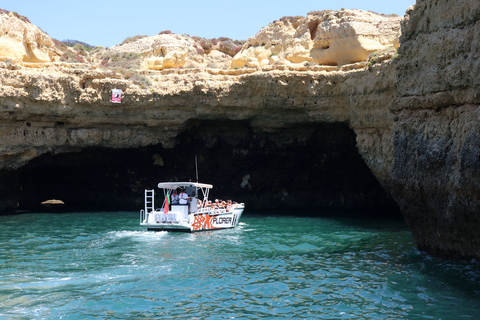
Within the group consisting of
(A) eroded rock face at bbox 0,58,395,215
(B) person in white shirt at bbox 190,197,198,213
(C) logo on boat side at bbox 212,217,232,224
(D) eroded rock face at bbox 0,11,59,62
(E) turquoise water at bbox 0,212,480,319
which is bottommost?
(E) turquoise water at bbox 0,212,480,319

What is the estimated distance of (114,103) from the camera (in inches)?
1075

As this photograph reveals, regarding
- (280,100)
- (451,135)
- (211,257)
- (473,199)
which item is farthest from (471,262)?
(280,100)

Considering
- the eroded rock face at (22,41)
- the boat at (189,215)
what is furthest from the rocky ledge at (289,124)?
the boat at (189,215)

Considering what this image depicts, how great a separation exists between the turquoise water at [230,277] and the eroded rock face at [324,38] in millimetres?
12590

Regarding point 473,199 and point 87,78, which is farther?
point 87,78

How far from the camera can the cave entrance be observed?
31734 mm

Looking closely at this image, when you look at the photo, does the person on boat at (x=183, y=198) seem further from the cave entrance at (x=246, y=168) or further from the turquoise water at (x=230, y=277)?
the cave entrance at (x=246, y=168)

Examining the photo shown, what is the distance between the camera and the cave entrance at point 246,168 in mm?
31734

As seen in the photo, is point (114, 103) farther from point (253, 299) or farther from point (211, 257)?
point (253, 299)

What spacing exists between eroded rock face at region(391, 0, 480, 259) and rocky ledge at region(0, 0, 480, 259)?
44 mm

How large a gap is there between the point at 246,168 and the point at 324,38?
9.51 m

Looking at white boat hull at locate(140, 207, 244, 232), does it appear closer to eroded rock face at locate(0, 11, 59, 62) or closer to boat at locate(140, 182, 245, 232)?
boat at locate(140, 182, 245, 232)

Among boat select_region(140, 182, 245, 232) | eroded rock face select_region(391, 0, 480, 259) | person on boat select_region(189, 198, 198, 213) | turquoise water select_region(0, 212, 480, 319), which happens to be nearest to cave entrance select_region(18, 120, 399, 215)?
boat select_region(140, 182, 245, 232)

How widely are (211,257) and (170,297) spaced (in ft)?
16.0
